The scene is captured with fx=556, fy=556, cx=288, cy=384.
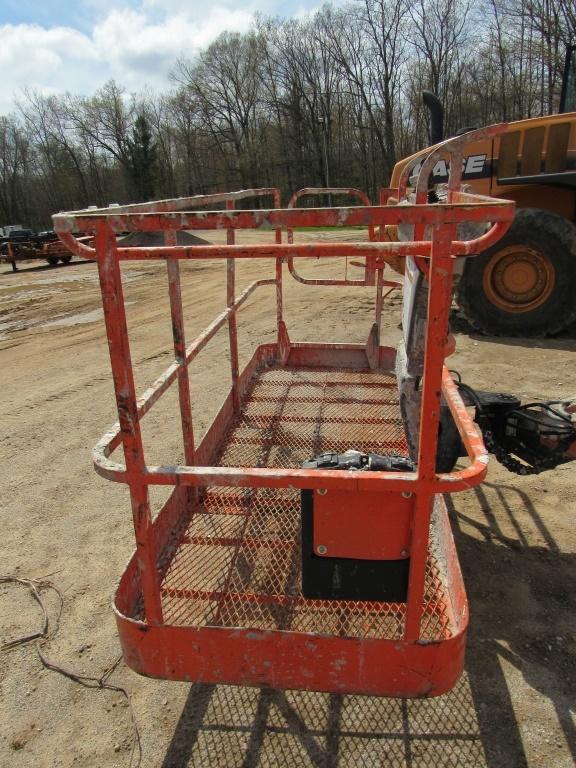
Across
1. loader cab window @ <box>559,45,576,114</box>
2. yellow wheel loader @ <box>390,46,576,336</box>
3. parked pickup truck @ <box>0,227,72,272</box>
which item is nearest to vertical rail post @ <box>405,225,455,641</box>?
yellow wheel loader @ <box>390,46,576,336</box>

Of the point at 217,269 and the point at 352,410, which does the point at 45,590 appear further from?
the point at 217,269

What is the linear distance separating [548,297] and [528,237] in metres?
0.72

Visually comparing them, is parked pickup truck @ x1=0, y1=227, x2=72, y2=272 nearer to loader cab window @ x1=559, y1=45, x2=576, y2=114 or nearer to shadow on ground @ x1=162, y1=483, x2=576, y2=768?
loader cab window @ x1=559, y1=45, x2=576, y2=114

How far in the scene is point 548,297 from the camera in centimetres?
632

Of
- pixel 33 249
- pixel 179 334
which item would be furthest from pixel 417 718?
pixel 33 249

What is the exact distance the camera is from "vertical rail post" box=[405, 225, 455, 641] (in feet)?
4.44

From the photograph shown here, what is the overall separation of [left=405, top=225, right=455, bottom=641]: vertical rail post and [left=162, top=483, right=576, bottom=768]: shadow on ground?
19.0 inches

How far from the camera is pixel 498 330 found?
6.48 metres

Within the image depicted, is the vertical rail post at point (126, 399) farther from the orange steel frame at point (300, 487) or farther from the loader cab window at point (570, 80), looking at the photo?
the loader cab window at point (570, 80)

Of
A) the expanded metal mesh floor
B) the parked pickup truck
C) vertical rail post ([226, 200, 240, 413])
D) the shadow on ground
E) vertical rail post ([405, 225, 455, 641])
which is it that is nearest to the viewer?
vertical rail post ([405, 225, 455, 641])

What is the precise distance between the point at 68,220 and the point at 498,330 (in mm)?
5855

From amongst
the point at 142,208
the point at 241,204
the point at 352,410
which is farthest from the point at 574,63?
the point at 241,204

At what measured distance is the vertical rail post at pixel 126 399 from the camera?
1448mm

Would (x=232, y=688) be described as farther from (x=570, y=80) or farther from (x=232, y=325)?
(x=570, y=80)
